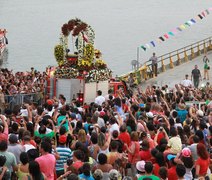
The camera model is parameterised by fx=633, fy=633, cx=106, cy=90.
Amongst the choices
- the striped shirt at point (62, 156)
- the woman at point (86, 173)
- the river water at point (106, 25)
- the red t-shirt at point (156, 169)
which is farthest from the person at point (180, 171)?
the river water at point (106, 25)

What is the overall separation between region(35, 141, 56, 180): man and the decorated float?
13.6 m

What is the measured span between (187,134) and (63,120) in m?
2.63

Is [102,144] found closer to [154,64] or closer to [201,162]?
[201,162]

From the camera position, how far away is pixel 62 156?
10992 mm

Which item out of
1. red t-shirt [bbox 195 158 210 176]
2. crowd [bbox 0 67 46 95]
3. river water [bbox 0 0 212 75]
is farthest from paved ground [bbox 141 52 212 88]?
red t-shirt [bbox 195 158 210 176]

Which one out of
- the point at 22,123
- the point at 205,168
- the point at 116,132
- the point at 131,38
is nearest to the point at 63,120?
the point at 22,123

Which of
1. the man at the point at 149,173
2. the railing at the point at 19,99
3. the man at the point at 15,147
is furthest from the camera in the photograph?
the railing at the point at 19,99

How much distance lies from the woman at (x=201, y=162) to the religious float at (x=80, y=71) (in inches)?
492

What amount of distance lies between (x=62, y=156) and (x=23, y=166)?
121cm

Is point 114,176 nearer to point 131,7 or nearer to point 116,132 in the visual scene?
point 116,132

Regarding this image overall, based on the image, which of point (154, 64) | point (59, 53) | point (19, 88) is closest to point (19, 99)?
point (19, 88)

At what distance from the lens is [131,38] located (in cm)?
7688

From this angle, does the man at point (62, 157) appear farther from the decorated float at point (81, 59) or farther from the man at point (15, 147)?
the decorated float at point (81, 59)

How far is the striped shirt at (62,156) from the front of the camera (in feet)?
35.8
